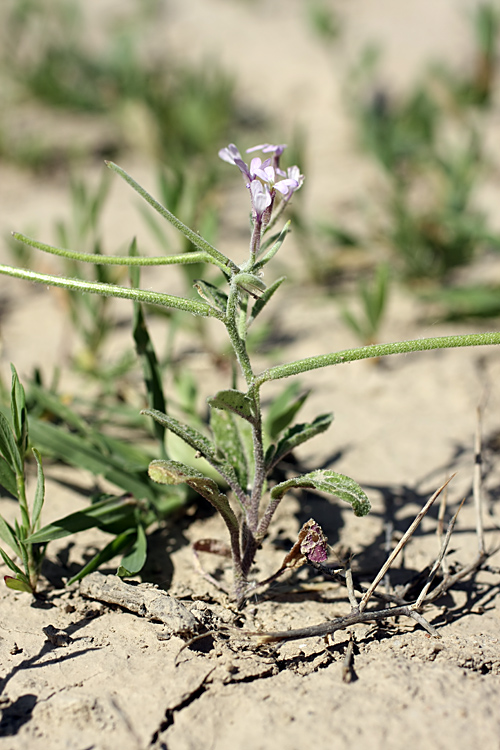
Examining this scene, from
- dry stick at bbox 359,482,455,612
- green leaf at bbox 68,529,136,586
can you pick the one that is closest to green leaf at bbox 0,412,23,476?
green leaf at bbox 68,529,136,586

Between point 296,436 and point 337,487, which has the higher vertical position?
point 296,436

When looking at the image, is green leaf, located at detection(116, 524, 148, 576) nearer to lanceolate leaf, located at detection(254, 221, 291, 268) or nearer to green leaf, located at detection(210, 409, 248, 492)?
green leaf, located at detection(210, 409, 248, 492)

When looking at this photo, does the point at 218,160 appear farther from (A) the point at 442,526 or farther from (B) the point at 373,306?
(A) the point at 442,526

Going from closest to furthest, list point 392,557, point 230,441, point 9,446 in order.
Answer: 1. point 392,557
2. point 9,446
3. point 230,441

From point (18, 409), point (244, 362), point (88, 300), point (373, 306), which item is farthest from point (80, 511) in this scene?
point (373, 306)

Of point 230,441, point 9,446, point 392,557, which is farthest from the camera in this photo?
point 230,441
